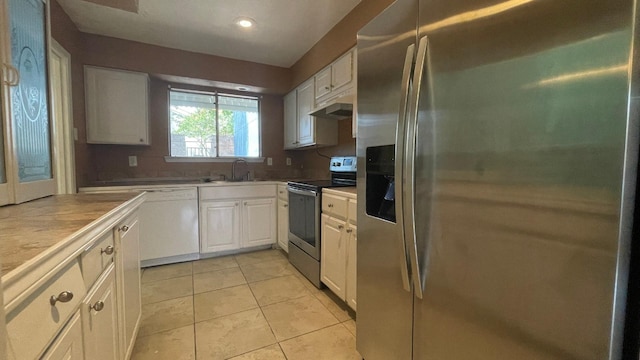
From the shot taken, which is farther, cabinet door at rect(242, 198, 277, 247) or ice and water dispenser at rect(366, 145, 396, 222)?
cabinet door at rect(242, 198, 277, 247)

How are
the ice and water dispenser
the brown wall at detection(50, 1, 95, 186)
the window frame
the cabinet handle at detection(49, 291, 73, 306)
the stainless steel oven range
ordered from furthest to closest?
the window frame → the stainless steel oven range → the brown wall at detection(50, 1, 95, 186) → the ice and water dispenser → the cabinet handle at detection(49, 291, 73, 306)

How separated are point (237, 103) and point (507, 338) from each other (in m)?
3.74

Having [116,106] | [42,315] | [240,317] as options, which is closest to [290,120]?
[116,106]

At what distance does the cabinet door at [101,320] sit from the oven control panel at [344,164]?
1845 mm

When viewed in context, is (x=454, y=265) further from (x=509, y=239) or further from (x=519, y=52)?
(x=519, y=52)

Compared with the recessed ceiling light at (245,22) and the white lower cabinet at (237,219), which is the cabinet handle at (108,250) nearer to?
the white lower cabinet at (237,219)

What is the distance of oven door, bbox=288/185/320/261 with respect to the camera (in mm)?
2324

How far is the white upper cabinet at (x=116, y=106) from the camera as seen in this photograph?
273 cm

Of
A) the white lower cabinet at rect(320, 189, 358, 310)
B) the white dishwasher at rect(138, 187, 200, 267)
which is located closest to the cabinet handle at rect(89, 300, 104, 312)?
the white lower cabinet at rect(320, 189, 358, 310)

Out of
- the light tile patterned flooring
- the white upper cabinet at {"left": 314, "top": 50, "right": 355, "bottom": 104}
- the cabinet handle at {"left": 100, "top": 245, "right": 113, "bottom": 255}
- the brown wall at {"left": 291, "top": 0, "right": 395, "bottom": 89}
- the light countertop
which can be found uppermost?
the brown wall at {"left": 291, "top": 0, "right": 395, "bottom": 89}

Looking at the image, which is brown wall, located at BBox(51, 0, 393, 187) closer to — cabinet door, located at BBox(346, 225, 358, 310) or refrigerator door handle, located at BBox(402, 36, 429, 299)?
cabinet door, located at BBox(346, 225, 358, 310)

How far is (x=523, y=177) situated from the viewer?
0.71 m

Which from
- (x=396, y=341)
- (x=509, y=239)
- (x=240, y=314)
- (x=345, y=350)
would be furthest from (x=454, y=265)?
(x=240, y=314)

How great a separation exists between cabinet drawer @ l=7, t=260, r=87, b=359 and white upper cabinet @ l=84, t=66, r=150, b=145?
8.63ft
